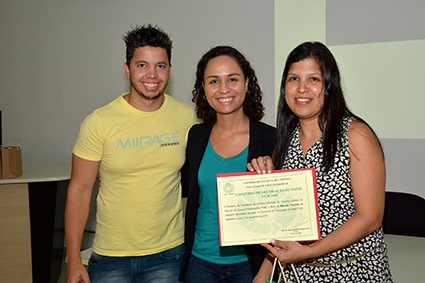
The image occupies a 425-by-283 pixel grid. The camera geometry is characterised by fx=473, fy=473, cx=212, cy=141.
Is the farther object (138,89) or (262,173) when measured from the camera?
(138,89)

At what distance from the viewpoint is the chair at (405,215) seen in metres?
2.90

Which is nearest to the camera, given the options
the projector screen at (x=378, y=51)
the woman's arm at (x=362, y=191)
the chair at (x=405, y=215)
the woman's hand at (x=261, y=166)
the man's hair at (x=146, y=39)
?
the woman's arm at (x=362, y=191)

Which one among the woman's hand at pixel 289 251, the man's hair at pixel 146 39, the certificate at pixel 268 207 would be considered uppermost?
the man's hair at pixel 146 39

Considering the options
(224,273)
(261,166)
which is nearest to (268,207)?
(261,166)

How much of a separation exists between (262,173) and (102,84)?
133 inches

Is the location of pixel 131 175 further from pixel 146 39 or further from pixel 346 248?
pixel 346 248

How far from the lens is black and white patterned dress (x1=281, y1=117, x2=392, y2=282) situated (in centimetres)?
155

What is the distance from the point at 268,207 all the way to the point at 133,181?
25.4 inches

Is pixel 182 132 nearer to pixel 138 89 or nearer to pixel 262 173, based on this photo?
pixel 138 89

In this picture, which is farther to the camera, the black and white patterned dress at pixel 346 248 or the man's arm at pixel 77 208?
the man's arm at pixel 77 208

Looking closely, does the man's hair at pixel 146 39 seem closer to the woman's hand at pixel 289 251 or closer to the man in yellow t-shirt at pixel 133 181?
the man in yellow t-shirt at pixel 133 181

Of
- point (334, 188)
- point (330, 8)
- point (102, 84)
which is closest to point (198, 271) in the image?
point (334, 188)

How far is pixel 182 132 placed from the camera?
6.97ft

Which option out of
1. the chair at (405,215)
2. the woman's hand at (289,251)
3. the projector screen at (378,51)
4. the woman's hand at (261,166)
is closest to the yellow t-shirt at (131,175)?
the woman's hand at (261,166)
